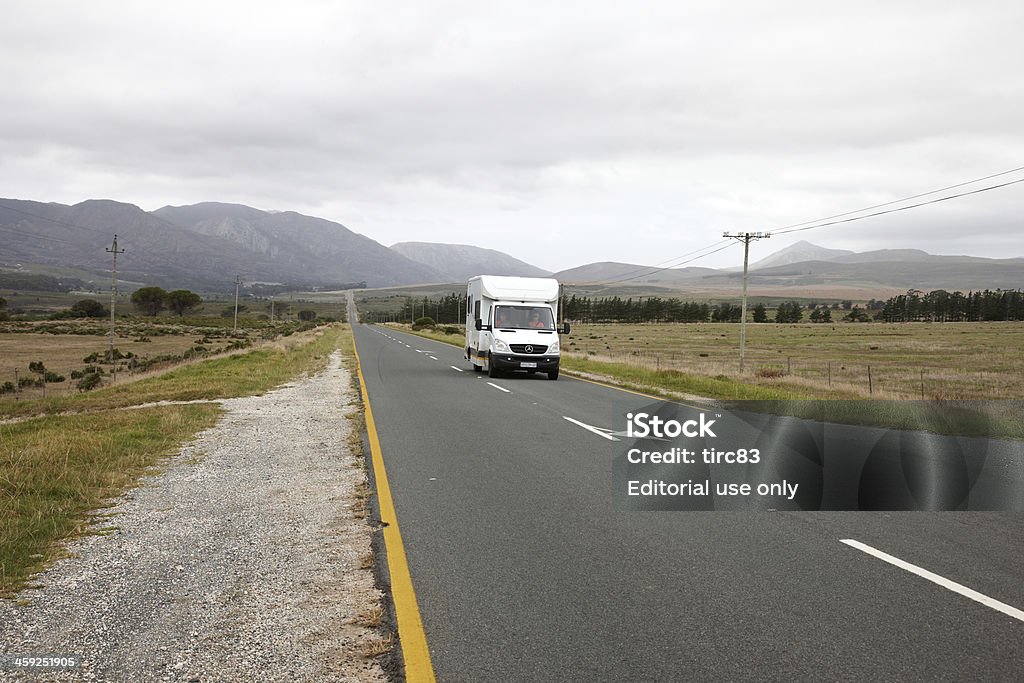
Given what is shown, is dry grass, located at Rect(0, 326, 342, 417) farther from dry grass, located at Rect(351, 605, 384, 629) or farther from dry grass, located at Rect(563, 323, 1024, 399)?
dry grass, located at Rect(351, 605, 384, 629)

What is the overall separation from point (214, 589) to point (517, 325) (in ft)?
67.4

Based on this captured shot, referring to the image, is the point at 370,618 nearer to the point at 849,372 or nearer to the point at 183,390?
the point at 183,390

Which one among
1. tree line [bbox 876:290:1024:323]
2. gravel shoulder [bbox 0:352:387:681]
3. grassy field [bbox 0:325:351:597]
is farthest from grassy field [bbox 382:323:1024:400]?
tree line [bbox 876:290:1024:323]

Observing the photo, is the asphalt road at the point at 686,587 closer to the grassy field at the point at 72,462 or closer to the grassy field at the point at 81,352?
the grassy field at the point at 72,462

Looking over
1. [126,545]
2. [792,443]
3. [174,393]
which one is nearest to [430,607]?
[126,545]

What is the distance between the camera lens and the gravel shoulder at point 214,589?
4039mm

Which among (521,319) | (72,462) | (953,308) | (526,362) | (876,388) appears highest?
(953,308)

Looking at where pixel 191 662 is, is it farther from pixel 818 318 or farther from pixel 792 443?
pixel 818 318

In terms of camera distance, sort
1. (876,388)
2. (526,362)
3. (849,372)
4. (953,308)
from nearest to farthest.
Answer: (526,362) < (876,388) < (849,372) < (953,308)

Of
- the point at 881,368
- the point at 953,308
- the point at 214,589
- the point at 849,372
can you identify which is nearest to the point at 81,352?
the point at 849,372

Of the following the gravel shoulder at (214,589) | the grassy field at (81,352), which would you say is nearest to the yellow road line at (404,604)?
the gravel shoulder at (214,589)

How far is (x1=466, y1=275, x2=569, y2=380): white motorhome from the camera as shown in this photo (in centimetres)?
2477

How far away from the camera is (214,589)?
514cm

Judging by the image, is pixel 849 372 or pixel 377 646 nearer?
pixel 377 646
